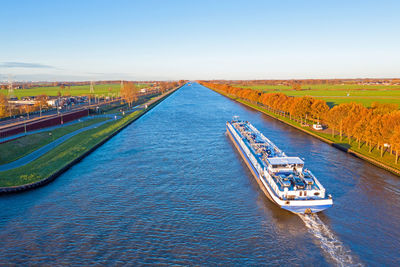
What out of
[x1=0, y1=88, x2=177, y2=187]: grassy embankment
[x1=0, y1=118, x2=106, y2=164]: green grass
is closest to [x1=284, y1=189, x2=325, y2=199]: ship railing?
[x1=0, y1=88, x2=177, y2=187]: grassy embankment

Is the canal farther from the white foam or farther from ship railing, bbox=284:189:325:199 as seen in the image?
ship railing, bbox=284:189:325:199

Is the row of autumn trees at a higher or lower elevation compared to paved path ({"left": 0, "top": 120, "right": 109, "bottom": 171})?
higher

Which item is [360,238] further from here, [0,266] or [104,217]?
[0,266]

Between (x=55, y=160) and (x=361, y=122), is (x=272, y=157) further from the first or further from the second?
(x=55, y=160)

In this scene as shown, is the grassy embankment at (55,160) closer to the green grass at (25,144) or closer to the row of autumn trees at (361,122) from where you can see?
the green grass at (25,144)

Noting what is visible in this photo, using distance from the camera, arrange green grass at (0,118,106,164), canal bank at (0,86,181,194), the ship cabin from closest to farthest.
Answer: the ship cabin → canal bank at (0,86,181,194) → green grass at (0,118,106,164)

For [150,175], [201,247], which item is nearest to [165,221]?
[201,247]

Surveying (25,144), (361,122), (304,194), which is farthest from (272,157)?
(25,144)

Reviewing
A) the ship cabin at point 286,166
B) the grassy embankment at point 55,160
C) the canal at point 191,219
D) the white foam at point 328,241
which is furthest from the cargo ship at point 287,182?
the grassy embankment at point 55,160
